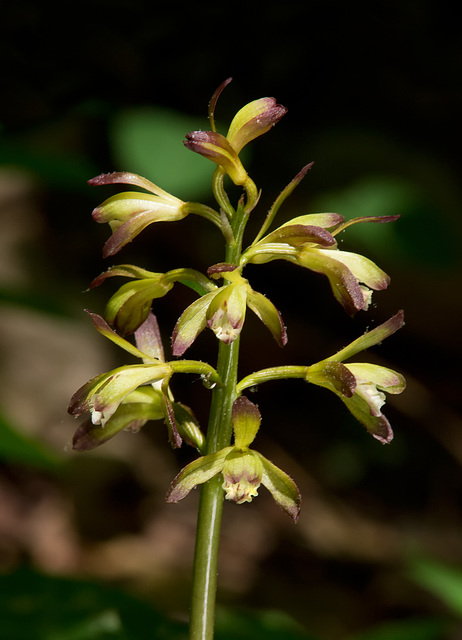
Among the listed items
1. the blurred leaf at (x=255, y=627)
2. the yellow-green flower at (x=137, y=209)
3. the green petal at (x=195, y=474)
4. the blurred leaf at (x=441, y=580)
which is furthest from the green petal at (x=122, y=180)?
the blurred leaf at (x=441, y=580)

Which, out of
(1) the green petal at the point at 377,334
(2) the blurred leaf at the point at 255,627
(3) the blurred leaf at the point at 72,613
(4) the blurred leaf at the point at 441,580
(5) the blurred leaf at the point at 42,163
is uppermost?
(5) the blurred leaf at the point at 42,163

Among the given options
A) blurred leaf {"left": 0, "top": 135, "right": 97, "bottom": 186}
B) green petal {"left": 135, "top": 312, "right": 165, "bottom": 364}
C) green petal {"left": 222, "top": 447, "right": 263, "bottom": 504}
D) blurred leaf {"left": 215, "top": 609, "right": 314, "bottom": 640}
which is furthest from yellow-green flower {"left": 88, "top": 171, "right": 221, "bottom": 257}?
blurred leaf {"left": 0, "top": 135, "right": 97, "bottom": 186}

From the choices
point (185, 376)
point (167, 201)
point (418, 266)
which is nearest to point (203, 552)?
point (167, 201)

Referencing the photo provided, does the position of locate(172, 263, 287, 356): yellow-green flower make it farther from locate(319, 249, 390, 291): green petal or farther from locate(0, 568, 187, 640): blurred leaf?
locate(0, 568, 187, 640): blurred leaf

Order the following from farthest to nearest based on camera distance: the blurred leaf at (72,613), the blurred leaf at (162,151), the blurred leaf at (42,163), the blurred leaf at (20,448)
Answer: the blurred leaf at (162,151) < the blurred leaf at (42,163) < the blurred leaf at (20,448) < the blurred leaf at (72,613)

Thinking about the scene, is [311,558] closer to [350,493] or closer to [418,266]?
[350,493]

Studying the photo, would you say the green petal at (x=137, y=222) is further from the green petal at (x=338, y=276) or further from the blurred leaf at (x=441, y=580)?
the blurred leaf at (x=441, y=580)
